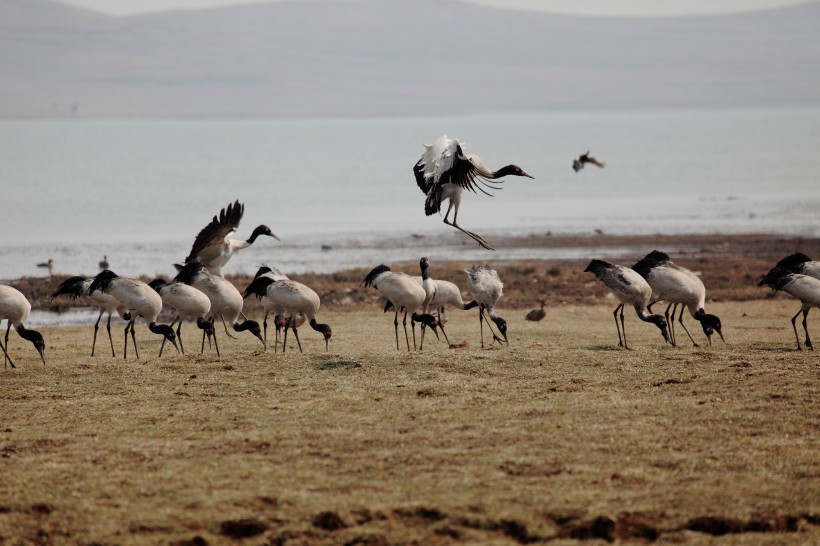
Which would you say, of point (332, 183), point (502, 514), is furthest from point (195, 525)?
point (332, 183)

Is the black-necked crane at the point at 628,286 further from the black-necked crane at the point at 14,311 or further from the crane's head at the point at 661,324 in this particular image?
the black-necked crane at the point at 14,311

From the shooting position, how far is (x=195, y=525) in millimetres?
8969

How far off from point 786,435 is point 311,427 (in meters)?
4.82

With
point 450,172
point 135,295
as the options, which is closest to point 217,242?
point 135,295

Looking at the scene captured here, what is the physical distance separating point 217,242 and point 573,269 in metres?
17.1

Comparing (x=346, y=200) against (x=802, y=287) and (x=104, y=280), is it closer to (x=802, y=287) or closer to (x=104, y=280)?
(x=104, y=280)

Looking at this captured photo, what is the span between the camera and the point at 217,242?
19.1 m

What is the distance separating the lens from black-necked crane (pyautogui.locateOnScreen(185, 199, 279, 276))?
18.7 m

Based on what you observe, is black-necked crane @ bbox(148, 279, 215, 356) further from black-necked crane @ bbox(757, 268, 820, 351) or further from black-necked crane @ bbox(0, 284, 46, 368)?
black-necked crane @ bbox(757, 268, 820, 351)

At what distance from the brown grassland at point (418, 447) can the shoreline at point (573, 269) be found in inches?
466

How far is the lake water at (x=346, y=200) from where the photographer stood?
44219 millimetres

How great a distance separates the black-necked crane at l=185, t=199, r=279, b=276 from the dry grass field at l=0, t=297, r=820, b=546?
2.96 metres

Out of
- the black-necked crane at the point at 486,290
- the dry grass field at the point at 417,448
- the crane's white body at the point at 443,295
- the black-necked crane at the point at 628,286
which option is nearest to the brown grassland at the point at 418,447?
the dry grass field at the point at 417,448

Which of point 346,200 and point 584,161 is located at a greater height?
point 346,200
